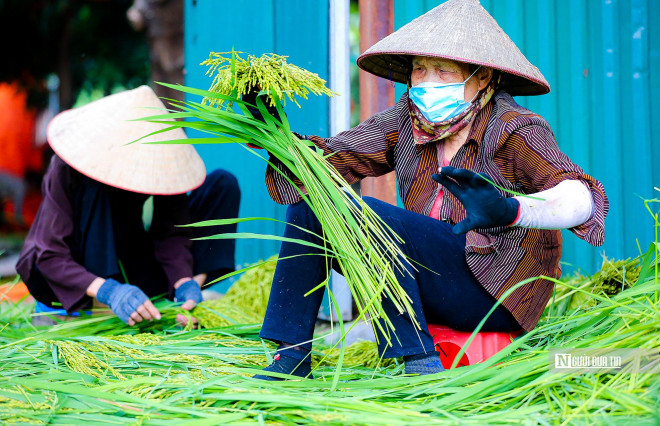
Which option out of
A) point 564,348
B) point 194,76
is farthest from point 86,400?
point 194,76

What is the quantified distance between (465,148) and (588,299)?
31.0 inches

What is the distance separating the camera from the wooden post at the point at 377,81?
3.12m

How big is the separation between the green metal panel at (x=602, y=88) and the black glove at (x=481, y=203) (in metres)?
1.51

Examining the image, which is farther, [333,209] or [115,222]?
[115,222]

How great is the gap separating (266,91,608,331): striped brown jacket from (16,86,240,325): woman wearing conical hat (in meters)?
0.88

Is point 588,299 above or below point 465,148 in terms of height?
below

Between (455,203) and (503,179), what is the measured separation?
154 mm

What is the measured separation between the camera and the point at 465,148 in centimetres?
208

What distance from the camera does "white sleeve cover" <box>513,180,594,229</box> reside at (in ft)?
5.65

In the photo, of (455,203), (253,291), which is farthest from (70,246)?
(455,203)

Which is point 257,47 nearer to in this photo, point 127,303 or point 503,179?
point 127,303

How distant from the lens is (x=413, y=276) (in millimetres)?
1951

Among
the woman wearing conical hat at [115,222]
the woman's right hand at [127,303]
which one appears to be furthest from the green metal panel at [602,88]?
the woman's right hand at [127,303]

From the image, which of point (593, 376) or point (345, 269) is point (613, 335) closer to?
point (593, 376)
